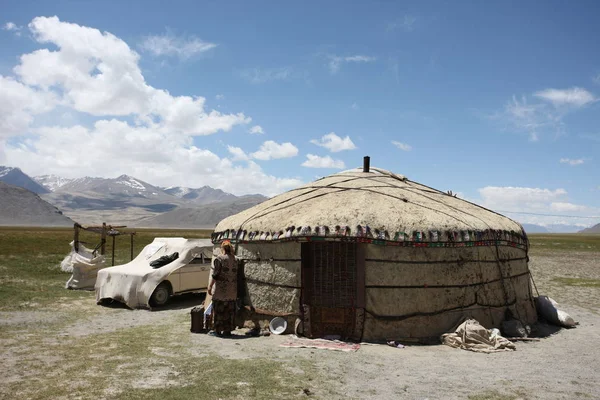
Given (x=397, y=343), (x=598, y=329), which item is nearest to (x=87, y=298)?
(x=397, y=343)

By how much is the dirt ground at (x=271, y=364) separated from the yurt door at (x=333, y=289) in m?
0.71

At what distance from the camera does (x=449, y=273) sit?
320 inches

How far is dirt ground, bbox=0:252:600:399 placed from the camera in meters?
5.33

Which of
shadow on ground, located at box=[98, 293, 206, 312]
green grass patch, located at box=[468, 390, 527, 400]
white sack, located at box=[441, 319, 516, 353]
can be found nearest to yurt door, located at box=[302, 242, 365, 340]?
white sack, located at box=[441, 319, 516, 353]

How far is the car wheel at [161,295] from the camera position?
37.0 ft

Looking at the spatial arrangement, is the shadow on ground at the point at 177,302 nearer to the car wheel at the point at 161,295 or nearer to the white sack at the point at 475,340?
the car wheel at the point at 161,295

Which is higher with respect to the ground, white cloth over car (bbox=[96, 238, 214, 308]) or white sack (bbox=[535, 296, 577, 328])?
white cloth over car (bbox=[96, 238, 214, 308])

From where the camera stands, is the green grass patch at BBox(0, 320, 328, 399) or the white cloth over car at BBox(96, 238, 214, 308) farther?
the white cloth over car at BBox(96, 238, 214, 308)

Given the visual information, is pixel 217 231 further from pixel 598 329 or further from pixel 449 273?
pixel 598 329

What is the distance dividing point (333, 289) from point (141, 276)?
17.1 feet

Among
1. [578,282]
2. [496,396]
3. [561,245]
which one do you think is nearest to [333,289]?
[496,396]

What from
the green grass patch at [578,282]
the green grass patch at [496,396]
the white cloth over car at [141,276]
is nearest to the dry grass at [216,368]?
the green grass patch at [496,396]

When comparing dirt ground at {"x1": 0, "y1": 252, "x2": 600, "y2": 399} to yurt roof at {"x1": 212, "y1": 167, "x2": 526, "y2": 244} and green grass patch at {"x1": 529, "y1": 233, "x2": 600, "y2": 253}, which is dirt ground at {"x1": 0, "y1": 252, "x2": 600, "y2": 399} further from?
green grass patch at {"x1": 529, "y1": 233, "x2": 600, "y2": 253}

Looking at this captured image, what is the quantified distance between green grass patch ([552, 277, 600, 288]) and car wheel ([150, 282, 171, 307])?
13.3 m
